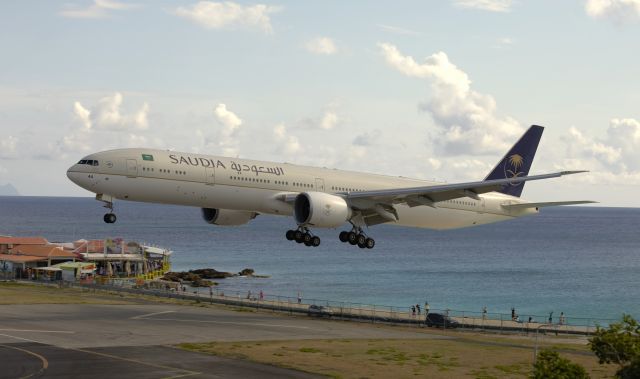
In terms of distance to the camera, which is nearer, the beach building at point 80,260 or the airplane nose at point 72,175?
the airplane nose at point 72,175

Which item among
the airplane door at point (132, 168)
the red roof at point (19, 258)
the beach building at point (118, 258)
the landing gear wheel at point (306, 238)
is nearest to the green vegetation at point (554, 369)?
the landing gear wheel at point (306, 238)

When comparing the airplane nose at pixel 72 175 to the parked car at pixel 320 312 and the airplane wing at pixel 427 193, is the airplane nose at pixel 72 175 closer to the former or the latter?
the airplane wing at pixel 427 193

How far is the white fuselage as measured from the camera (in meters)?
52.3

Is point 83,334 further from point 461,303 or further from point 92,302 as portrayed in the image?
point 461,303

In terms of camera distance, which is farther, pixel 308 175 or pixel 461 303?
pixel 461 303

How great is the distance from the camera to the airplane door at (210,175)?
54781 millimetres

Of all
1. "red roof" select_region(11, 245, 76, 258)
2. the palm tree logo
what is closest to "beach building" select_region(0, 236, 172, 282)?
"red roof" select_region(11, 245, 76, 258)

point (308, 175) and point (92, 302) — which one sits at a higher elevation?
point (308, 175)

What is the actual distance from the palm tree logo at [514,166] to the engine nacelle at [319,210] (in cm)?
2370

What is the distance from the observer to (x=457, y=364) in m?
54.3

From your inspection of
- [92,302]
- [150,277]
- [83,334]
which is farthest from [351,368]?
[150,277]

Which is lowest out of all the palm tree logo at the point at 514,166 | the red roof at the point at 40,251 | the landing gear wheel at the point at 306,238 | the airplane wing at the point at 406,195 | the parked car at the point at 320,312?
the parked car at the point at 320,312

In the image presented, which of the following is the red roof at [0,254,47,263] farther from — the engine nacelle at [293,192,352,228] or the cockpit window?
the engine nacelle at [293,192,352,228]

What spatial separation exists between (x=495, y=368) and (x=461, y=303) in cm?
8726
